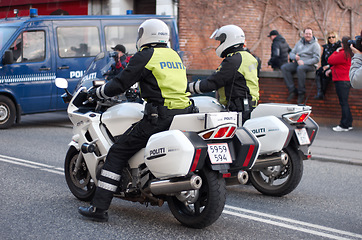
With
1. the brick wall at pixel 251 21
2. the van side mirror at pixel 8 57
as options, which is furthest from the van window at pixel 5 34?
the brick wall at pixel 251 21

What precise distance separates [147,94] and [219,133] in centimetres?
76

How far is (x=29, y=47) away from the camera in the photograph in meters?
13.0

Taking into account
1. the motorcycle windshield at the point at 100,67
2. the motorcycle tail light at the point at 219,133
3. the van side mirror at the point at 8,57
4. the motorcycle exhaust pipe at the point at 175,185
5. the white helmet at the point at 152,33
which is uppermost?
the white helmet at the point at 152,33

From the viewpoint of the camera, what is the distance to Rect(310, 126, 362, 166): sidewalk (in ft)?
31.9

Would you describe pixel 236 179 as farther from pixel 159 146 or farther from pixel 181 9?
pixel 181 9

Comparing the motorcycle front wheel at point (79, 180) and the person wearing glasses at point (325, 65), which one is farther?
the person wearing glasses at point (325, 65)

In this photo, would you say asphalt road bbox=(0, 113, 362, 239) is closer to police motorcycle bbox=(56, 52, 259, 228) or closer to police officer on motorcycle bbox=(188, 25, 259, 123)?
police motorcycle bbox=(56, 52, 259, 228)

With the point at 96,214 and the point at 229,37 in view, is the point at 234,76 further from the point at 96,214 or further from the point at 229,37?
the point at 96,214

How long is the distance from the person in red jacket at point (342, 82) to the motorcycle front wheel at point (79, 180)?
22.8 ft

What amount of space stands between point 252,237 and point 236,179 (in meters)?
0.53

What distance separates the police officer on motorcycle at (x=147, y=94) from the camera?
17.8 ft

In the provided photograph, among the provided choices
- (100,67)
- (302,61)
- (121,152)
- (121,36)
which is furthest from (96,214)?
(121,36)

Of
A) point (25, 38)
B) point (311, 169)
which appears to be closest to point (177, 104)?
point (311, 169)

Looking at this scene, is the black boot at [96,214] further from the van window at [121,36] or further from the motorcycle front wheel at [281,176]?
the van window at [121,36]
